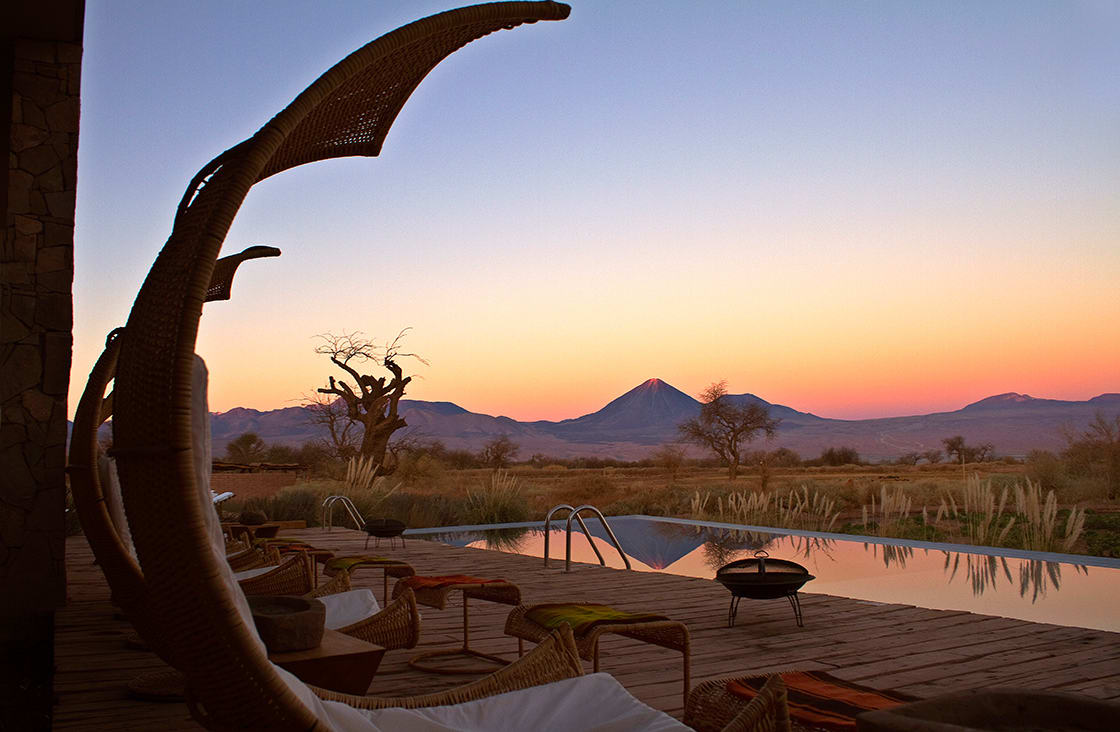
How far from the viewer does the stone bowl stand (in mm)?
2166

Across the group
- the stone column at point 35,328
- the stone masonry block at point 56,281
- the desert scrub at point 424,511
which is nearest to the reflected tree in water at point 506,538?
the desert scrub at point 424,511

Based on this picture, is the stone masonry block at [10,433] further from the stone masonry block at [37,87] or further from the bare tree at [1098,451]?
the bare tree at [1098,451]

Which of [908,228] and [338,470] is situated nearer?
[908,228]

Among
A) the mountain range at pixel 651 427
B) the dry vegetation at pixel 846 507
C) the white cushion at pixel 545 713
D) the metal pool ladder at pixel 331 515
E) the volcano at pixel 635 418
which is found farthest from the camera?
the volcano at pixel 635 418

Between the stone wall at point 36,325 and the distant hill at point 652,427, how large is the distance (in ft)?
178

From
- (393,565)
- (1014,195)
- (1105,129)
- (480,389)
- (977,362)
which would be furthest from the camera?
(480,389)

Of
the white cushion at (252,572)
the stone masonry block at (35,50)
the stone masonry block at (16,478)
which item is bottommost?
the white cushion at (252,572)

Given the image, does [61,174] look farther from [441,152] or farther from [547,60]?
[441,152]

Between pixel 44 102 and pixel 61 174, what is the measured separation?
19.6 inches

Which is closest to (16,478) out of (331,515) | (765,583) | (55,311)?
(55,311)

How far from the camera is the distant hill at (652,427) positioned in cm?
7088

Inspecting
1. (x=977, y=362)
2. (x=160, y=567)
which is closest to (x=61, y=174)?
(x=160, y=567)

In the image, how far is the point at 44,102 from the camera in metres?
5.57

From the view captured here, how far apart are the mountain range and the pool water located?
5029 centimetres
